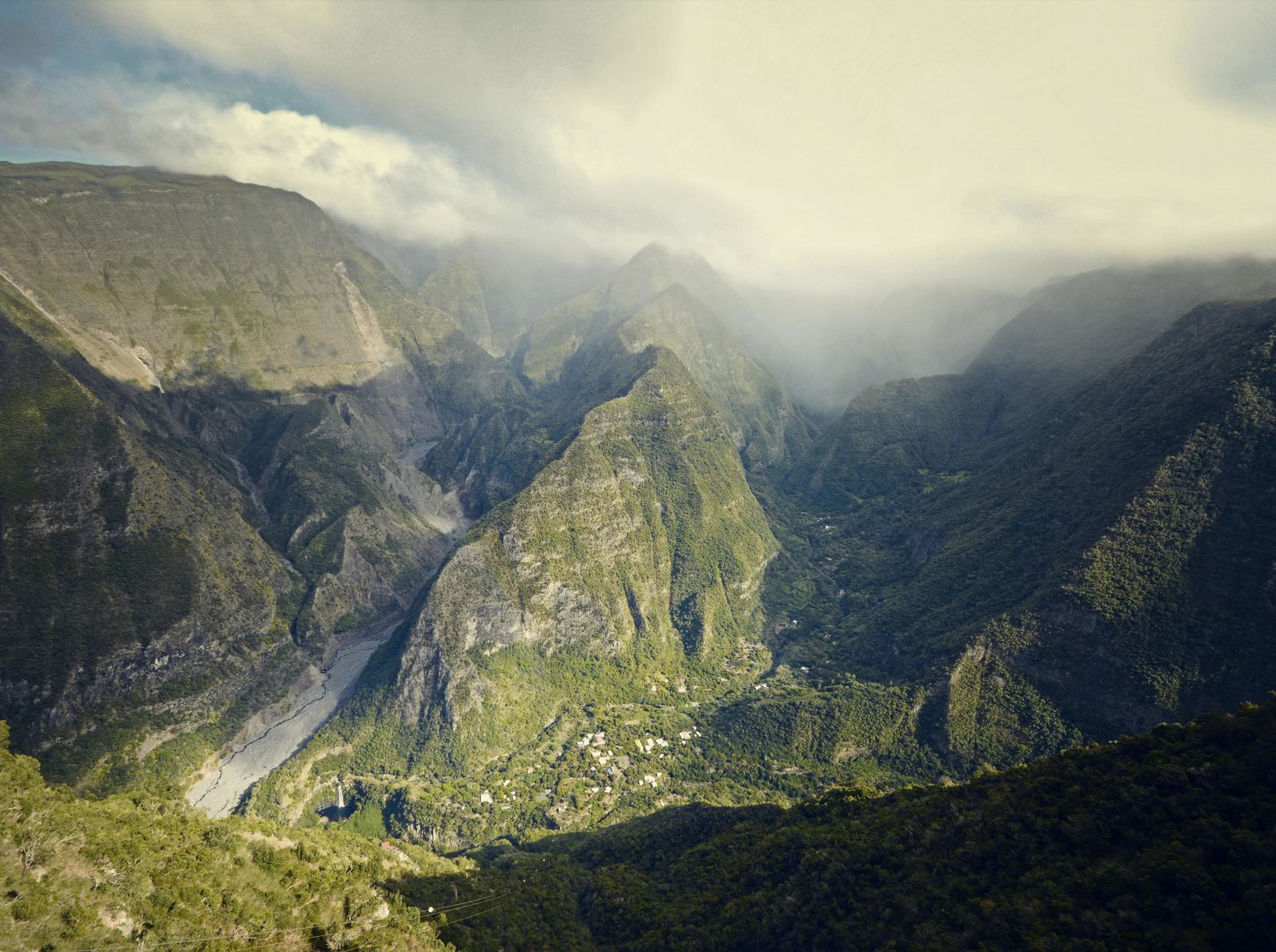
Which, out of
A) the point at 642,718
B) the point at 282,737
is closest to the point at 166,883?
the point at 282,737

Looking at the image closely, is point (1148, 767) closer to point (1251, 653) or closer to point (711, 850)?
point (711, 850)

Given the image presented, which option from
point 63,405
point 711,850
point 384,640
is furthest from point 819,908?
point 63,405

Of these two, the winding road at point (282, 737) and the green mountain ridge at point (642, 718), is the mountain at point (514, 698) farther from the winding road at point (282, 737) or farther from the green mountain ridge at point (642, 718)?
the winding road at point (282, 737)

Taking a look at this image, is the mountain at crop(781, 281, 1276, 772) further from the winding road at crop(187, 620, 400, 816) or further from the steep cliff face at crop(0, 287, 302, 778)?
the steep cliff face at crop(0, 287, 302, 778)

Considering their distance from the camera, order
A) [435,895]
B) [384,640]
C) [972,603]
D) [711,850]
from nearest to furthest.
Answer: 1. [435,895]
2. [711,850]
3. [972,603]
4. [384,640]

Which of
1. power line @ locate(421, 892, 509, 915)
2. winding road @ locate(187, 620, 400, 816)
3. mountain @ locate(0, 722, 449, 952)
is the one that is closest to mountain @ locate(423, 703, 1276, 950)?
power line @ locate(421, 892, 509, 915)

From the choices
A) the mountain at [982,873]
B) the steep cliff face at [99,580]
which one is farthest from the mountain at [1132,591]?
the steep cliff face at [99,580]
